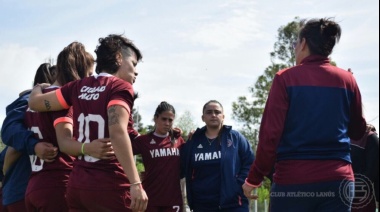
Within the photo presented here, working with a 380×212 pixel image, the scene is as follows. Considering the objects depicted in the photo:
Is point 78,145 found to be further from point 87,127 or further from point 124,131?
point 124,131

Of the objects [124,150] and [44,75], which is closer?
[124,150]

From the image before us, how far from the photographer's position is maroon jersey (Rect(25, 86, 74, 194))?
17.4 feet

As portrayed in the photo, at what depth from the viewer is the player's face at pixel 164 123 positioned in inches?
348

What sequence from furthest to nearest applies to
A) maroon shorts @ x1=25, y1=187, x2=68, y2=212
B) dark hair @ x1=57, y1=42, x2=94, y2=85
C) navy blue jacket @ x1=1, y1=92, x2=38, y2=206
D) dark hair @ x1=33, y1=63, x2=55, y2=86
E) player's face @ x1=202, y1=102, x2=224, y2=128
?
1. player's face @ x1=202, y1=102, x2=224, y2=128
2. dark hair @ x1=33, y1=63, x2=55, y2=86
3. navy blue jacket @ x1=1, y1=92, x2=38, y2=206
4. dark hair @ x1=57, y1=42, x2=94, y2=85
5. maroon shorts @ x1=25, y1=187, x2=68, y2=212

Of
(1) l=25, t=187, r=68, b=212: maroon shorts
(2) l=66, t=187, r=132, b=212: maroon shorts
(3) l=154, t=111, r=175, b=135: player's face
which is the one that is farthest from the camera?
(3) l=154, t=111, r=175, b=135: player's face

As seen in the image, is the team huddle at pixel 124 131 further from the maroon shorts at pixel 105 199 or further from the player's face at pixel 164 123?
the player's face at pixel 164 123

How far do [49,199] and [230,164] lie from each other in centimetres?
348

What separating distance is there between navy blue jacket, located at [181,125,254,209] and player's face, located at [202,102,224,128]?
0.12 metres

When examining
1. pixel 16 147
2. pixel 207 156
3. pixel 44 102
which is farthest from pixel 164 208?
pixel 44 102

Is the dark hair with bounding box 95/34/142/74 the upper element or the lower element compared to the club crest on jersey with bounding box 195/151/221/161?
upper

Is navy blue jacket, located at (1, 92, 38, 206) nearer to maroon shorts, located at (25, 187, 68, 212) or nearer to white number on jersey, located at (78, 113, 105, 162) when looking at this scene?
maroon shorts, located at (25, 187, 68, 212)

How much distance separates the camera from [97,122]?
4.63 metres

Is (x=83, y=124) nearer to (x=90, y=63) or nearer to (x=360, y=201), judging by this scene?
(x=90, y=63)

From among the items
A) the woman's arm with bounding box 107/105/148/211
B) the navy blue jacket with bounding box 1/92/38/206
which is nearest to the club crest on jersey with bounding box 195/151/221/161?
the navy blue jacket with bounding box 1/92/38/206
